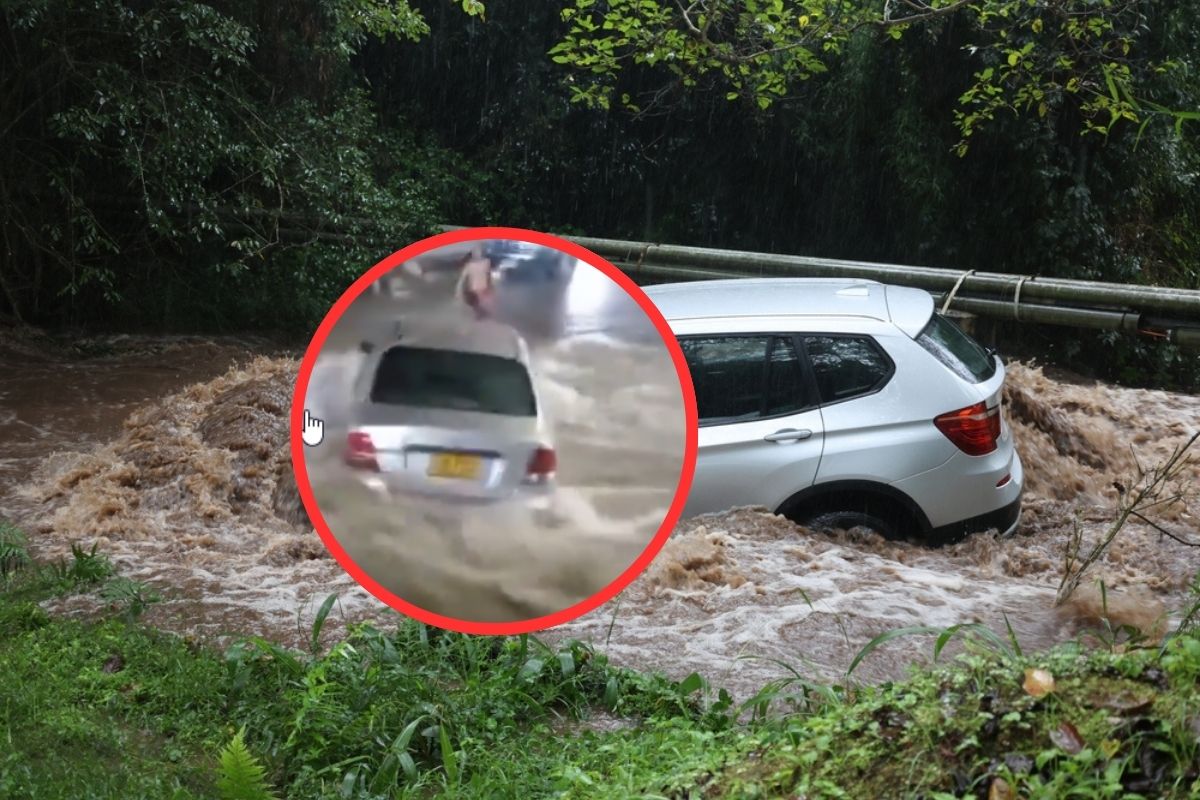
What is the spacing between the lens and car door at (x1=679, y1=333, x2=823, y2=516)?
19.2 ft

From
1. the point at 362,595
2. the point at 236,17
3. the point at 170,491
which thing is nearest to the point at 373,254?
the point at 236,17

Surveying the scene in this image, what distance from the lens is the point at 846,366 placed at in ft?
19.9

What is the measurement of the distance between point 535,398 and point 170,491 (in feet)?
21.9

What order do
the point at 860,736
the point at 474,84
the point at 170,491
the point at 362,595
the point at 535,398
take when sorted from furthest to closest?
1. the point at 474,84
2. the point at 170,491
3. the point at 362,595
4. the point at 860,736
5. the point at 535,398

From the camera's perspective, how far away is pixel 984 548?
6.08m

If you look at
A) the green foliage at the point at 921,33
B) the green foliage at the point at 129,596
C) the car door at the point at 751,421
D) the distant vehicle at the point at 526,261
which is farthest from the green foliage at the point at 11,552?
the distant vehicle at the point at 526,261

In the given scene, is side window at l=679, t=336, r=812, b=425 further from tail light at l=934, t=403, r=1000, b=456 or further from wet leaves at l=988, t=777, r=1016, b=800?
wet leaves at l=988, t=777, r=1016, b=800

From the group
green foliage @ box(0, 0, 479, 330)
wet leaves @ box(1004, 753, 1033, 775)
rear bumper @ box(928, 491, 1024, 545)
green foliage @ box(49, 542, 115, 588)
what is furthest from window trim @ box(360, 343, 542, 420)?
green foliage @ box(0, 0, 479, 330)

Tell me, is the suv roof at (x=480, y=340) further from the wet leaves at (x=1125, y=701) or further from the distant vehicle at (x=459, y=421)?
the wet leaves at (x=1125, y=701)

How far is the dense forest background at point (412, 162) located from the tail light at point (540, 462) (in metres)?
7.87

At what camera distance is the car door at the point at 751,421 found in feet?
19.2

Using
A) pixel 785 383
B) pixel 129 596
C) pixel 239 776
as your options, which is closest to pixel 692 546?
pixel 785 383

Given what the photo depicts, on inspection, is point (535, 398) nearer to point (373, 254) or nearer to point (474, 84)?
point (373, 254)

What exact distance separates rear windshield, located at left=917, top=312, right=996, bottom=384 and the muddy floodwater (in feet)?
2.96
